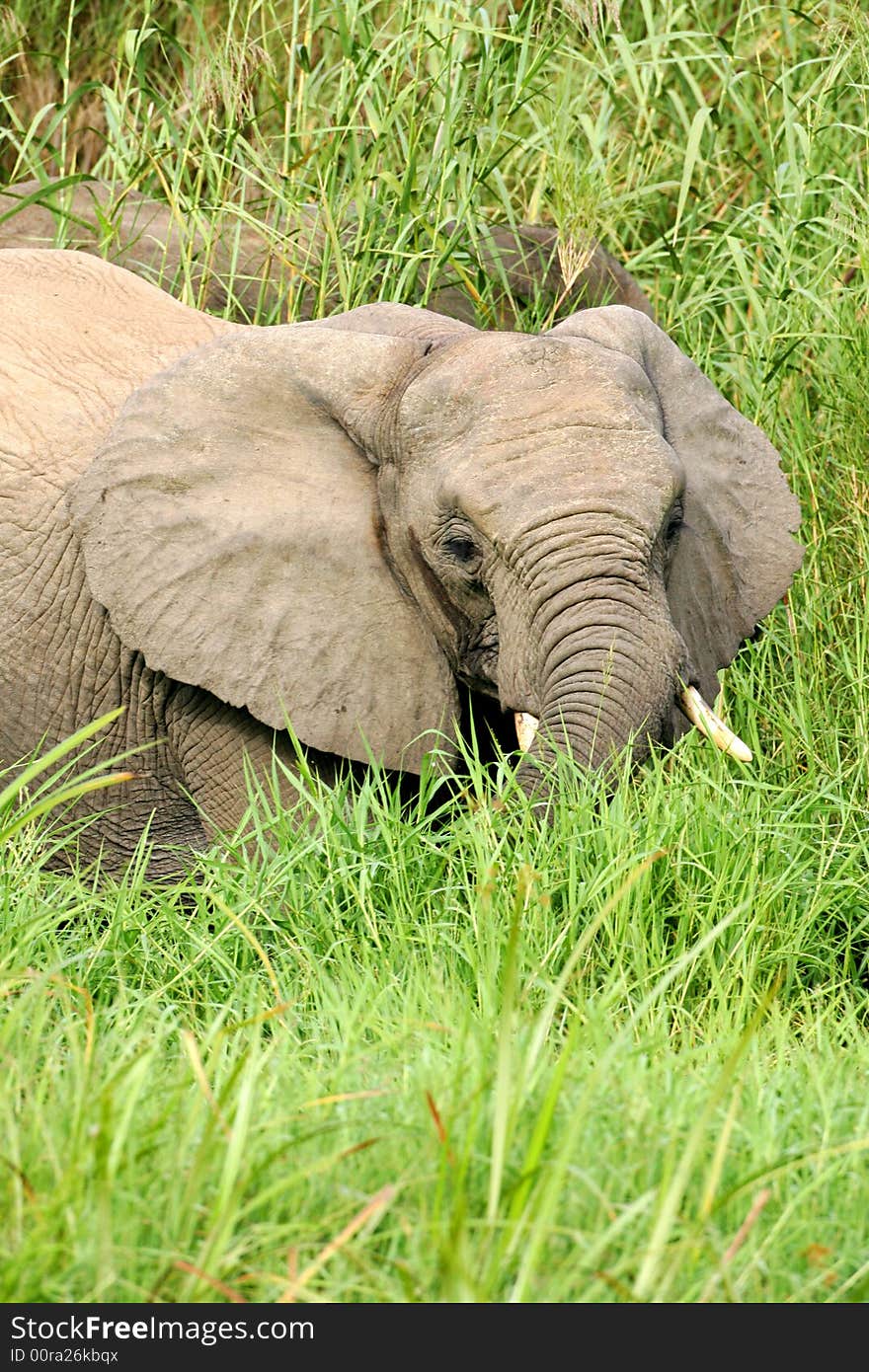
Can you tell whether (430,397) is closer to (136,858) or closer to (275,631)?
(275,631)

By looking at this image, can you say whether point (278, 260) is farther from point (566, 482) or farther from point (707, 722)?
point (707, 722)

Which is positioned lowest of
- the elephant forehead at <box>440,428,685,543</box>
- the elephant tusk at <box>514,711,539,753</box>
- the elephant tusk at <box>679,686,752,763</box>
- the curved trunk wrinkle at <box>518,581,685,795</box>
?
the elephant tusk at <box>514,711,539,753</box>

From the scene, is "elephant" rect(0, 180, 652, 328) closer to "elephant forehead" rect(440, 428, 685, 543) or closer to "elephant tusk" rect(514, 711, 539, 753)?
"elephant forehead" rect(440, 428, 685, 543)

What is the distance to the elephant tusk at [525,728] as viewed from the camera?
13.5 feet

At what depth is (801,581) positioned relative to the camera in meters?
5.59

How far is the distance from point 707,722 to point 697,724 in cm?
2

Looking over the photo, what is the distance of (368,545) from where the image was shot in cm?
449

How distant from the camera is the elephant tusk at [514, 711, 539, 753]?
4.11 meters

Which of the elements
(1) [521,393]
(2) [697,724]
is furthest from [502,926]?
(1) [521,393]

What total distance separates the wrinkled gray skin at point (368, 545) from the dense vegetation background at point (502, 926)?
21 cm

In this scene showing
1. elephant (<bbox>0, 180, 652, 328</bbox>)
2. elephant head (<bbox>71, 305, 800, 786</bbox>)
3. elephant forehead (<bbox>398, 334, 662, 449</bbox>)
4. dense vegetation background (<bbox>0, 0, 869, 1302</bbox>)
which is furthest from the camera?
elephant (<bbox>0, 180, 652, 328</bbox>)

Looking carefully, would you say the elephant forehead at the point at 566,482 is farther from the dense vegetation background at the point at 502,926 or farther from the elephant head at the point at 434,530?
the dense vegetation background at the point at 502,926

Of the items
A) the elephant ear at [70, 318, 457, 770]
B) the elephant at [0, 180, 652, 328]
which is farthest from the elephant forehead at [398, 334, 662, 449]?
the elephant at [0, 180, 652, 328]

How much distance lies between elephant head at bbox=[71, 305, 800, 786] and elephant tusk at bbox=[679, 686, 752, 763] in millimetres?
23
